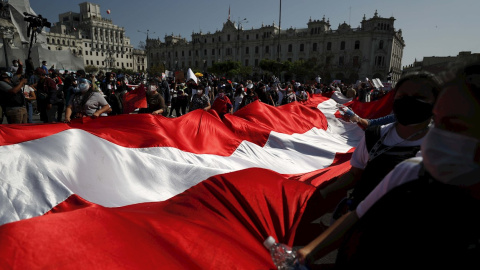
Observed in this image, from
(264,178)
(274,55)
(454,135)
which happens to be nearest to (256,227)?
(264,178)

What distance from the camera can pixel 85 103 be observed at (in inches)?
213

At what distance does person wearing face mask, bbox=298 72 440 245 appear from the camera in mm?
1661

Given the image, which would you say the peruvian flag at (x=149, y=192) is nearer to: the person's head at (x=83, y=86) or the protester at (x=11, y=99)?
the person's head at (x=83, y=86)

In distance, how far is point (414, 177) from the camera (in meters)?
1.00

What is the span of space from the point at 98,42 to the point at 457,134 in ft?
429

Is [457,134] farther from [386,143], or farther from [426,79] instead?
[386,143]

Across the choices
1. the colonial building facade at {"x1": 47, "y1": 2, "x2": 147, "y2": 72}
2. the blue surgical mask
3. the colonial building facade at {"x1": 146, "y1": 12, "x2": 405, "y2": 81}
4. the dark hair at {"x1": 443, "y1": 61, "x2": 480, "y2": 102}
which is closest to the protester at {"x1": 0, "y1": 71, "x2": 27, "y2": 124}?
the blue surgical mask

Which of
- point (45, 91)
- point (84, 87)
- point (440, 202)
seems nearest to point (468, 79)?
point (440, 202)

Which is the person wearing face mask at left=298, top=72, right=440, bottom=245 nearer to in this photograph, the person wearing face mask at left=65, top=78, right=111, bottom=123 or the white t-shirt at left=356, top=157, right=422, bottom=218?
the white t-shirt at left=356, top=157, right=422, bottom=218

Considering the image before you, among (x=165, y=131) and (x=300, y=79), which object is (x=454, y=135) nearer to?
(x=165, y=131)

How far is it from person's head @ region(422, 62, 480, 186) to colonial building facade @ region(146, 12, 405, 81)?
5313 cm

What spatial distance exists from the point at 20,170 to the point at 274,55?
7729 cm

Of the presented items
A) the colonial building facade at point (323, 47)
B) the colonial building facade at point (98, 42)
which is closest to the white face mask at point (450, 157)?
the colonial building facade at point (323, 47)

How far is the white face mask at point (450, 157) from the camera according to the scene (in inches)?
33.8
